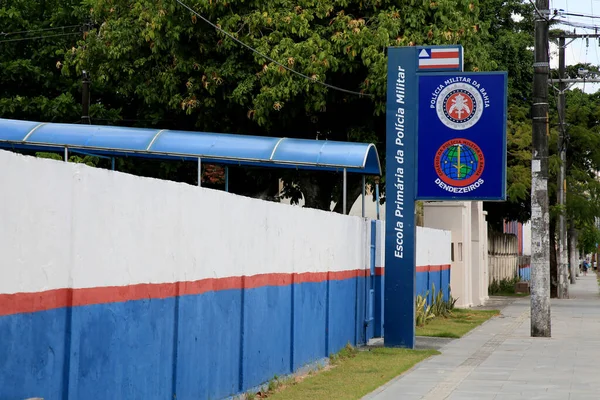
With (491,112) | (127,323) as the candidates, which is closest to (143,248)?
(127,323)

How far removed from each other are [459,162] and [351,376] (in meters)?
4.94

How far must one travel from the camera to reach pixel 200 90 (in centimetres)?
2956

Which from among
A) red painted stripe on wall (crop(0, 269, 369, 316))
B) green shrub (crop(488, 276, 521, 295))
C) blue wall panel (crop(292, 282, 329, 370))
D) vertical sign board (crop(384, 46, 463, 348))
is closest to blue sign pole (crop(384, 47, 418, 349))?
vertical sign board (crop(384, 46, 463, 348))

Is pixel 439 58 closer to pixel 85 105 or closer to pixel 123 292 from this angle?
pixel 123 292

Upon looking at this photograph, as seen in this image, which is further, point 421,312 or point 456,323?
point 456,323

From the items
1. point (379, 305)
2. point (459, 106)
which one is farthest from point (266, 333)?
point (379, 305)

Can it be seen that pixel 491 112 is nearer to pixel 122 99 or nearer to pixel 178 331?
pixel 178 331

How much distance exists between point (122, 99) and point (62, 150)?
14.1 m

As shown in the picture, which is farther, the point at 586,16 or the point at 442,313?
the point at 586,16

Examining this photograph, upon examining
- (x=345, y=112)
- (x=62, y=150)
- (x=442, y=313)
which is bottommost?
(x=442, y=313)

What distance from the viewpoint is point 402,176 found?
59.7 feet

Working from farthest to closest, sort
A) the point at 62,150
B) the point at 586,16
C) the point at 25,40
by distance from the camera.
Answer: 1. the point at 25,40
2. the point at 586,16
3. the point at 62,150

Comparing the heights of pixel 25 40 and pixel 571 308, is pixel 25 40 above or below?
above

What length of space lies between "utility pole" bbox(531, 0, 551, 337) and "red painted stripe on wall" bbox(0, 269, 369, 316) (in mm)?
8959
